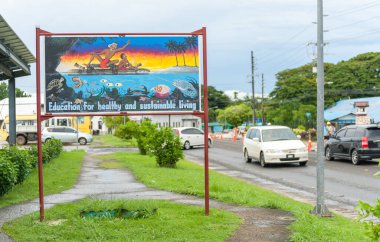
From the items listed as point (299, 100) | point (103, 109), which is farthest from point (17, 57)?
point (299, 100)

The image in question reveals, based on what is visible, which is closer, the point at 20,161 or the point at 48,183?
the point at 20,161

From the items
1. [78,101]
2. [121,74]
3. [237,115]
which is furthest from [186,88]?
[237,115]

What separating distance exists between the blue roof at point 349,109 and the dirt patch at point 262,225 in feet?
147

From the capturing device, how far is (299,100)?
70188mm

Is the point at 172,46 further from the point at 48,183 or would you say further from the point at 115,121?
the point at 115,121

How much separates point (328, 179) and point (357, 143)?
19.0 feet

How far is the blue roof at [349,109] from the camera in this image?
53.8m

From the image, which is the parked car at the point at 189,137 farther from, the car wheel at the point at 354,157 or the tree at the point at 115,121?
the tree at the point at 115,121

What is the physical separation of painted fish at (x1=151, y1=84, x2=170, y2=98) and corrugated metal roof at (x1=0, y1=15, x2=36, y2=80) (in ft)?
13.9

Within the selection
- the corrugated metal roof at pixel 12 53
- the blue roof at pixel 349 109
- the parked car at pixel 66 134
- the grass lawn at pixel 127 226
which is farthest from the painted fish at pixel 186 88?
the blue roof at pixel 349 109

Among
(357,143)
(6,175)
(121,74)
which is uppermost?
(121,74)

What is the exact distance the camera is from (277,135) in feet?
75.8

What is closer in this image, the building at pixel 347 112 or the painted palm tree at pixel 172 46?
the painted palm tree at pixel 172 46

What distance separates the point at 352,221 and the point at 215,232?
3173mm
